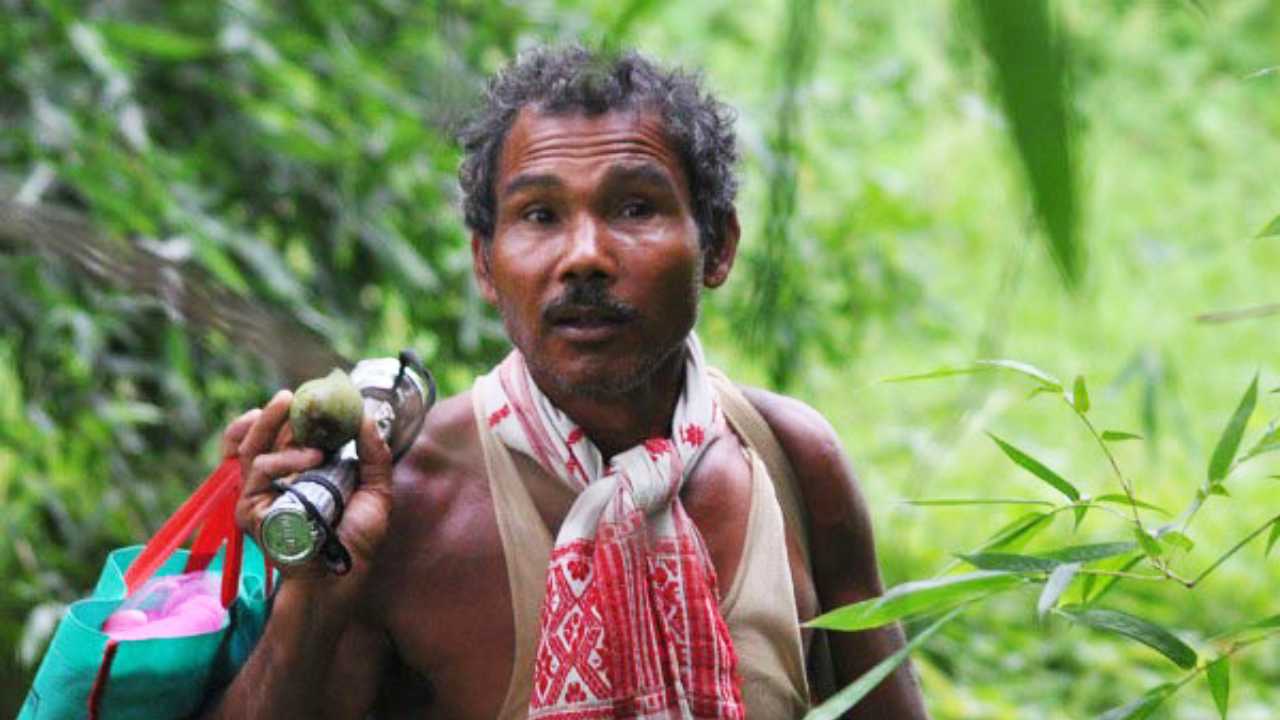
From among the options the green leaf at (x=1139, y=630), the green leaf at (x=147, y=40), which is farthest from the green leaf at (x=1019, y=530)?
the green leaf at (x=147, y=40)

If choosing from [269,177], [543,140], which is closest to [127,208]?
[269,177]

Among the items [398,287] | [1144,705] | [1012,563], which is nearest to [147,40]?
[398,287]

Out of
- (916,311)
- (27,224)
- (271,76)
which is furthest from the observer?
(916,311)

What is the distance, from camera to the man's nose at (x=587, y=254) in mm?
1710

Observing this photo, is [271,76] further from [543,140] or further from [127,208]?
[543,140]

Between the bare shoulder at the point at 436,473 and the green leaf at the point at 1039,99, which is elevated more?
the green leaf at the point at 1039,99

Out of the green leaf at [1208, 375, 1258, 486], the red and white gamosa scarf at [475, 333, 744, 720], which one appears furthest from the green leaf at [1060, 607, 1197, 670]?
the red and white gamosa scarf at [475, 333, 744, 720]

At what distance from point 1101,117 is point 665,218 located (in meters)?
4.76

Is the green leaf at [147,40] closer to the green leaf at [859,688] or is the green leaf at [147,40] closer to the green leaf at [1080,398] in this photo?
the green leaf at [1080,398]

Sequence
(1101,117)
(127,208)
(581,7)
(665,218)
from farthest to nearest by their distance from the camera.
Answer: (1101,117), (581,7), (127,208), (665,218)

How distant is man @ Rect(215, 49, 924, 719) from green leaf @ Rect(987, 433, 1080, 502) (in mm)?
400

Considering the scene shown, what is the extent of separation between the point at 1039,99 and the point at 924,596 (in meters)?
0.92

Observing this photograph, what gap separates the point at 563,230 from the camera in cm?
175

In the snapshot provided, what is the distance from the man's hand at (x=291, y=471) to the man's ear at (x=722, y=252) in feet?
1.44
